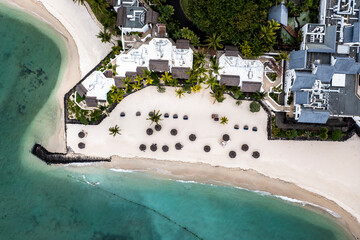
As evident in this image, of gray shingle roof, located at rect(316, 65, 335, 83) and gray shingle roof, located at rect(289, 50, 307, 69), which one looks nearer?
gray shingle roof, located at rect(316, 65, 335, 83)

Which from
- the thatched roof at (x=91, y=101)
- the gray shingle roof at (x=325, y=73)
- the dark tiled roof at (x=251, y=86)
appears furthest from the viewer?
the thatched roof at (x=91, y=101)

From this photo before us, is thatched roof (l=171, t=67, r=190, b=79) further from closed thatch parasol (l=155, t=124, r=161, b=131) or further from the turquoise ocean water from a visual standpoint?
the turquoise ocean water

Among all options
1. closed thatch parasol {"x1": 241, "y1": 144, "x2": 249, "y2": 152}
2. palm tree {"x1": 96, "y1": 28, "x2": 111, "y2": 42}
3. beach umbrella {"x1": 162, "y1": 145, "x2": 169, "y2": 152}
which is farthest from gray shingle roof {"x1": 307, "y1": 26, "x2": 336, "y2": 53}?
palm tree {"x1": 96, "y1": 28, "x2": 111, "y2": 42}

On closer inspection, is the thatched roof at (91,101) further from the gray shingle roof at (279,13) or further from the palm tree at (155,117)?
the gray shingle roof at (279,13)

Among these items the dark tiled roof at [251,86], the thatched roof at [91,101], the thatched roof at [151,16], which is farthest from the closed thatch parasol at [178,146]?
the thatched roof at [151,16]

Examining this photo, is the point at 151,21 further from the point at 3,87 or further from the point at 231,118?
the point at 3,87

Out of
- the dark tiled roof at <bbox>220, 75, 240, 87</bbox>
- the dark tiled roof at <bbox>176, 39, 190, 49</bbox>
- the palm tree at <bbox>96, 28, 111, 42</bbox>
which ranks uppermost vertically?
the palm tree at <bbox>96, 28, 111, 42</bbox>
